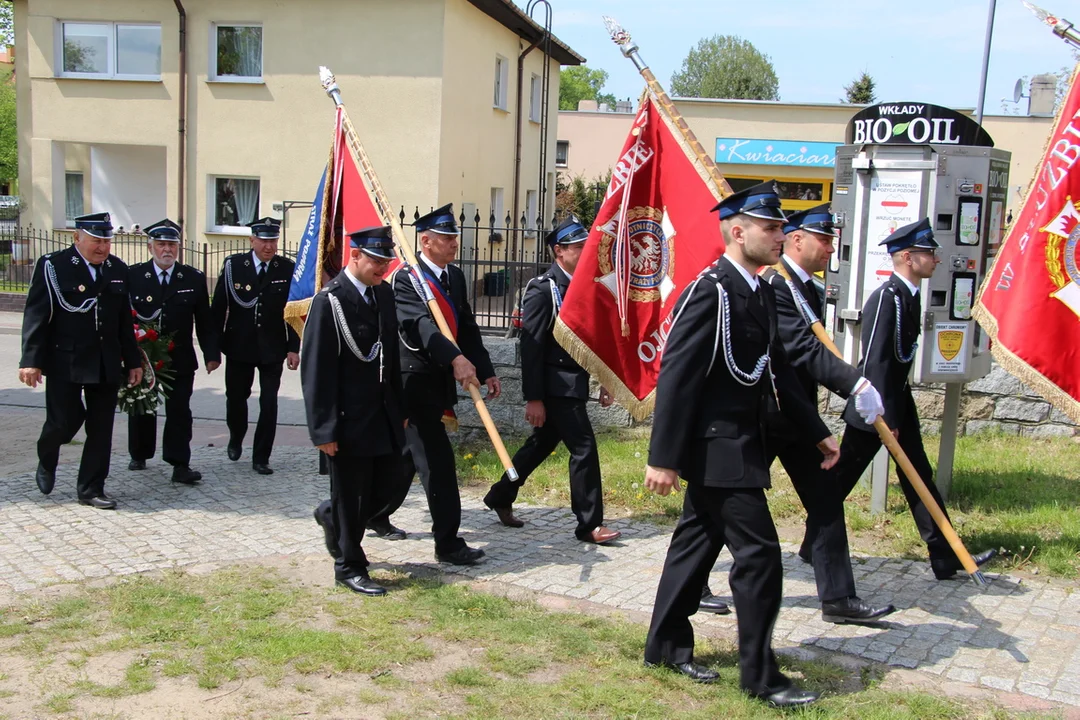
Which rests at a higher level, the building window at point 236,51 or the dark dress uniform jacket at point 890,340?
the building window at point 236,51

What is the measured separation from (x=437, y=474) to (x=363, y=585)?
878 millimetres

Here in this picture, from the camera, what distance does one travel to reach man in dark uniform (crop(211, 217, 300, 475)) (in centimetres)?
837

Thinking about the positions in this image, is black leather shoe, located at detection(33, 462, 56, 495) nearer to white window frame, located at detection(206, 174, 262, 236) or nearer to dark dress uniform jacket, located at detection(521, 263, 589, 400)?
dark dress uniform jacket, located at detection(521, 263, 589, 400)

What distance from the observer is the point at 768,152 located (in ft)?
105

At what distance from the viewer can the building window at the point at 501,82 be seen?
23.9 m

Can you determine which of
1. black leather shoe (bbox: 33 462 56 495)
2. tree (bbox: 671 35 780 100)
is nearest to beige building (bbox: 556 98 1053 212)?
black leather shoe (bbox: 33 462 56 495)

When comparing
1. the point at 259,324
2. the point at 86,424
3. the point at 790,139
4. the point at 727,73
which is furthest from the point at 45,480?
the point at 727,73

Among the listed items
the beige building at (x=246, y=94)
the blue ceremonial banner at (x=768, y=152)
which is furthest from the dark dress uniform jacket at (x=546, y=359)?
the blue ceremonial banner at (x=768, y=152)

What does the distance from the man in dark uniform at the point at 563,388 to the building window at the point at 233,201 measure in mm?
15780

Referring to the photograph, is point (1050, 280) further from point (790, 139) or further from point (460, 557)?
point (790, 139)

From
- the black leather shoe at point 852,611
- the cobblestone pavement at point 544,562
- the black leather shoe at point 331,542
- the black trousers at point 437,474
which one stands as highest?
the black trousers at point 437,474

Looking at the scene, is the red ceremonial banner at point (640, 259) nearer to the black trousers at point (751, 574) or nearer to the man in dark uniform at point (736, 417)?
the man in dark uniform at point (736, 417)

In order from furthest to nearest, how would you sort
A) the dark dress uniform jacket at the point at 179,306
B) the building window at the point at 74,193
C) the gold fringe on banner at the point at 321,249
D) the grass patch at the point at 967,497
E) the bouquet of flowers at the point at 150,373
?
the building window at the point at 74,193
the dark dress uniform jacket at the point at 179,306
the bouquet of flowers at the point at 150,373
the gold fringe on banner at the point at 321,249
the grass patch at the point at 967,497

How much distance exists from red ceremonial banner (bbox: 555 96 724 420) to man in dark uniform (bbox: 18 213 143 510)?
3.32m
